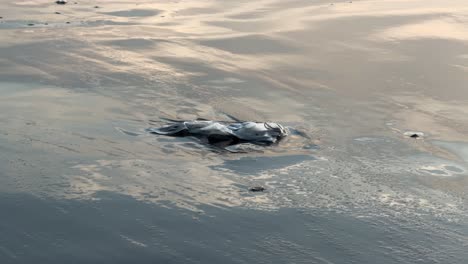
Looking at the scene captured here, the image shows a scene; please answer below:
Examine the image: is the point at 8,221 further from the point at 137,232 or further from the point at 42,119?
the point at 42,119

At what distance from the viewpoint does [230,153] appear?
210 inches

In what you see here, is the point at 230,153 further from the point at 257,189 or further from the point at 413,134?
the point at 413,134

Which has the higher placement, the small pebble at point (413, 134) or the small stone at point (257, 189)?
the small stone at point (257, 189)

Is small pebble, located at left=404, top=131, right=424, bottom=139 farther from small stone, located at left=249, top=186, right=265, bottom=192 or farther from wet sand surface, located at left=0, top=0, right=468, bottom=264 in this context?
small stone, located at left=249, top=186, right=265, bottom=192

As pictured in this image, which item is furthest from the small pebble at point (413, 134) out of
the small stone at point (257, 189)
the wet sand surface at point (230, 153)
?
the small stone at point (257, 189)

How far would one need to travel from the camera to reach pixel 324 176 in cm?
492

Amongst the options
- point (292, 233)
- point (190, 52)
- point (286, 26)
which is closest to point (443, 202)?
point (292, 233)

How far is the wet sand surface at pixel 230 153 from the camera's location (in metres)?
3.83

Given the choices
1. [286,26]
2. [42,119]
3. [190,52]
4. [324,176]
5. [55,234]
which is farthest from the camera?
[286,26]

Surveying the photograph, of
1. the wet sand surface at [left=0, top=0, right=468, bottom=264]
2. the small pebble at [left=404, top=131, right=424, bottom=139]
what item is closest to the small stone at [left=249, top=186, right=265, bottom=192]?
the wet sand surface at [left=0, top=0, right=468, bottom=264]

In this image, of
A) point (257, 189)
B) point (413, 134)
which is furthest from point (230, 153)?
point (413, 134)

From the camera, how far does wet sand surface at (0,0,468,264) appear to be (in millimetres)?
3832

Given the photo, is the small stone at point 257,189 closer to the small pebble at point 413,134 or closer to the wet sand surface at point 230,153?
the wet sand surface at point 230,153

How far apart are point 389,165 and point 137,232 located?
2148 mm
